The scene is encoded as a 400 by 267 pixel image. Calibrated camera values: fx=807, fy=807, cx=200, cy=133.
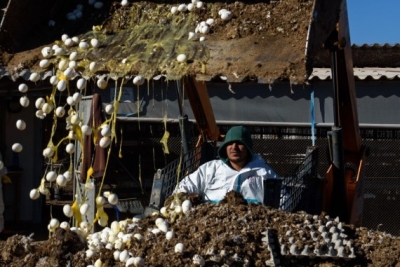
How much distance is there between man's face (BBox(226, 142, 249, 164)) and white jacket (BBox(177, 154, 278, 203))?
0.07 m

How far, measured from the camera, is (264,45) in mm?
4938

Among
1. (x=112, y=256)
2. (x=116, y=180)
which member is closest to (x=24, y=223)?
(x=116, y=180)

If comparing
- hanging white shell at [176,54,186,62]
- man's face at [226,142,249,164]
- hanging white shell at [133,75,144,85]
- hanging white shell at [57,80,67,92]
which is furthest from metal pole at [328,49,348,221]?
hanging white shell at [57,80,67,92]

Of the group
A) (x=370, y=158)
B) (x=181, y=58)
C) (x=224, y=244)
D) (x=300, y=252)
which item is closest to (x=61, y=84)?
(x=181, y=58)

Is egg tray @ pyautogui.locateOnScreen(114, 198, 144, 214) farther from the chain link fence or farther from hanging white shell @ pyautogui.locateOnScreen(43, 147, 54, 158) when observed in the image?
hanging white shell @ pyautogui.locateOnScreen(43, 147, 54, 158)

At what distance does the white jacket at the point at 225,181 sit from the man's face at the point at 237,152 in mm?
69

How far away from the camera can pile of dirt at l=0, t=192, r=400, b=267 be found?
4484 mm

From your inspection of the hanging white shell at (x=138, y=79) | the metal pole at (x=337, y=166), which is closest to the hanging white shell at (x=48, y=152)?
the hanging white shell at (x=138, y=79)

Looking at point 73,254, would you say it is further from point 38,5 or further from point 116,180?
point 116,180

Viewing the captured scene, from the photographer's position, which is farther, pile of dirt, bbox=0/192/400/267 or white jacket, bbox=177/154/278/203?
white jacket, bbox=177/154/278/203

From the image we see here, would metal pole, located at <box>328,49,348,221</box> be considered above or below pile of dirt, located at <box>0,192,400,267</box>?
above

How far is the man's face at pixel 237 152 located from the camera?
20.6 feet

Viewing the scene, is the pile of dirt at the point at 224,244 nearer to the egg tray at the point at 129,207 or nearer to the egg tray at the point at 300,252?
the egg tray at the point at 300,252

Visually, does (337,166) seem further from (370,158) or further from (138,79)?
(370,158)
